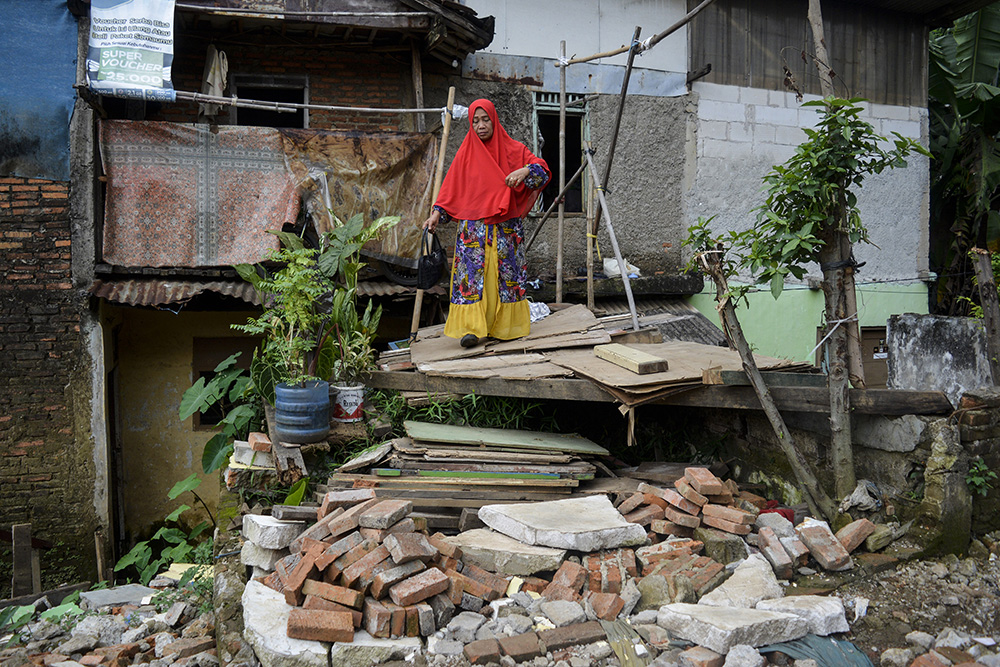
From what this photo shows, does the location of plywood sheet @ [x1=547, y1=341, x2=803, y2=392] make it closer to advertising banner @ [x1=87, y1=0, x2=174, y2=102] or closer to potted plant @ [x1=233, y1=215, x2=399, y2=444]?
potted plant @ [x1=233, y1=215, x2=399, y2=444]

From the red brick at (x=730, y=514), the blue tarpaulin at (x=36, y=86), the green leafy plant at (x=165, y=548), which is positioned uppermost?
the blue tarpaulin at (x=36, y=86)

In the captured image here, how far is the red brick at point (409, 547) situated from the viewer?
11.6 ft

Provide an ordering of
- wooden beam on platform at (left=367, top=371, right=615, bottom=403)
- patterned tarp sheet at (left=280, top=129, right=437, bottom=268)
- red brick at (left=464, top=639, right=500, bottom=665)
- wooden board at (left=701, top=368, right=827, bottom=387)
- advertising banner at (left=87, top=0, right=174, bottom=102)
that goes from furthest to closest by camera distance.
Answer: patterned tarp sheet at (left=280, top=129, right=437, bottom=268)
advertising banner at (left=87, top=0, right=174, bottom=102)
wooden beam on platform at (left=367, top=371, right=615, bottom=403)
wooden board at (left=701, top=368, right=827, bottom=387)
red brick at (left=464, top=639, right=500, bottom=665)

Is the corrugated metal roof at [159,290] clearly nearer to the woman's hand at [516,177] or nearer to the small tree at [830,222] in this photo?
the woman's hand at [516,177]

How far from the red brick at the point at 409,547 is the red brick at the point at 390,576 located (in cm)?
4

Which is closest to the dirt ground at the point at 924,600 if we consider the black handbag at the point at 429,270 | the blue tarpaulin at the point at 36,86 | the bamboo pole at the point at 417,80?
the black handbag at the point at 429,270

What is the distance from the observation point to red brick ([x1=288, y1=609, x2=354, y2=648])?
325 centimetres

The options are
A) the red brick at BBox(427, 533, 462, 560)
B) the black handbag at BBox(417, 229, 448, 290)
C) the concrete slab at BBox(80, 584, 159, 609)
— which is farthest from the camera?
the black handbag at BBox(417, 229, 448, 290)

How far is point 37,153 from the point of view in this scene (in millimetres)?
6777

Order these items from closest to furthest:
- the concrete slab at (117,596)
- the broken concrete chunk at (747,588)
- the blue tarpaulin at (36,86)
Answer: the broken concrete chunk at (747,588), the concrete slab at (117,596), the blue tarpaulin at (36,86)

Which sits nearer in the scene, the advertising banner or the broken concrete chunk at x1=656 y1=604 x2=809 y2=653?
the broken concrete chunk at x1=656 y1=604 x2=809 y2=653

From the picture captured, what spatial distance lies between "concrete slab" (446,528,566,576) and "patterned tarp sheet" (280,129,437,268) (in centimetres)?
398

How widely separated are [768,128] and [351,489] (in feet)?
25.2

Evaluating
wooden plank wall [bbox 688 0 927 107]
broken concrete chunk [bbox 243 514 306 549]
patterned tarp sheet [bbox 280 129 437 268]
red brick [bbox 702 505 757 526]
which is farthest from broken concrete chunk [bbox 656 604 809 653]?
wooden plank wall [bbox 688 0 927 107]
